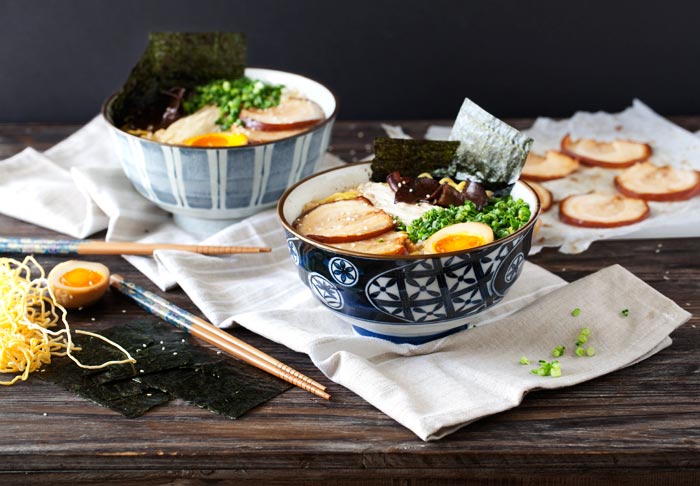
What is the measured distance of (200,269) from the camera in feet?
6.66

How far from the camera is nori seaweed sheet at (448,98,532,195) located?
1858 millimetres

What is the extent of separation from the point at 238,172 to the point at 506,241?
788 millimetres

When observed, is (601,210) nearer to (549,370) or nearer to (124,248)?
(549,370)

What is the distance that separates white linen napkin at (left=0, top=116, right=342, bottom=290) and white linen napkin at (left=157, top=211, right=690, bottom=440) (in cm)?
26

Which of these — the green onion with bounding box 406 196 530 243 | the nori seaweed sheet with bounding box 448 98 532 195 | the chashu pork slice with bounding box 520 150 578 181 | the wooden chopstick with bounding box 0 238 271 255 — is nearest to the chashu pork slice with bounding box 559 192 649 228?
the chashu pork slice with bounding box 520 150 578 181

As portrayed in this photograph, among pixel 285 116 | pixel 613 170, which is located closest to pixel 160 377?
pixel 285 116

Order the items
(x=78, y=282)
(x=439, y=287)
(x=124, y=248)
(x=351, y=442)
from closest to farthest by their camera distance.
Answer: (x=351, y=442), (x=439, y=287), (x=78, y=282), (x=124, y=248)

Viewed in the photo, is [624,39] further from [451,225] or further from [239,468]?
[239,468]

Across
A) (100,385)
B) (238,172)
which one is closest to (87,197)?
(238,172)

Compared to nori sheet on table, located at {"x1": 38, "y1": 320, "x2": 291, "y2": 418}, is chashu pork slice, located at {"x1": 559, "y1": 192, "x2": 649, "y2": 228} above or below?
above

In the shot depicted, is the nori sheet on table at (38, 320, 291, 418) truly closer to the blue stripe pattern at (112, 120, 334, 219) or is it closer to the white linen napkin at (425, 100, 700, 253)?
the blue stripe pattern at (112, 120, 334, 219)

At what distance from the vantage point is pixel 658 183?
2480mm

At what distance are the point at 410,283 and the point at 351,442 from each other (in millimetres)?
286

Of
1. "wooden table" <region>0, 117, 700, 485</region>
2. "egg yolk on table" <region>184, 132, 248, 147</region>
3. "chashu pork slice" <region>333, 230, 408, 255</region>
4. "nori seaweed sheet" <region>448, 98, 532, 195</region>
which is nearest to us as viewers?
"wooden table" <region>0, 117, 700, 485</region>
